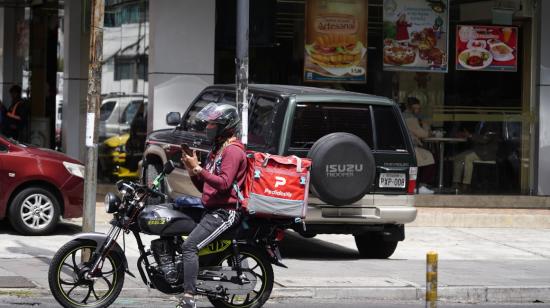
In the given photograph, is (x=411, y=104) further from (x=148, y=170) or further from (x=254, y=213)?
(x=254, y=213)

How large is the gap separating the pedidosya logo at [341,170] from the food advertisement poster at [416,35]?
6249 mm

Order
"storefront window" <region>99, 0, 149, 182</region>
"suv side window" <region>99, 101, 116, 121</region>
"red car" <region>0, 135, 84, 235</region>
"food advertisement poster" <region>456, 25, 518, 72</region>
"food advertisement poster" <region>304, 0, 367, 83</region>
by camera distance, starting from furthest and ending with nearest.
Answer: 1. "suv side window" <region>99, 101, 116, 121</region>
2. "storefront window" <region>99, 0, 149, 182</region>
3. "food advertisement poster" <region>456, 25, 518, 72</region>
4. "food advertisement poster" <region>304, 0, 367, 83</region>
5. "red car" <region>0, 135, 84, 235</region>

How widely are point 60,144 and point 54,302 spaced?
1042cm

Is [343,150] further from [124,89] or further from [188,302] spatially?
[124,89]

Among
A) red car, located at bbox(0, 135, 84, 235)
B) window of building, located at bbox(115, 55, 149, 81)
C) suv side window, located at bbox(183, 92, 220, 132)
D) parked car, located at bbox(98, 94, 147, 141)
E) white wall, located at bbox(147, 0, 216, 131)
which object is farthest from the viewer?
window of building, located at bbox(115, 55, 149, 81)

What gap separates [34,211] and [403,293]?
17.5 feet

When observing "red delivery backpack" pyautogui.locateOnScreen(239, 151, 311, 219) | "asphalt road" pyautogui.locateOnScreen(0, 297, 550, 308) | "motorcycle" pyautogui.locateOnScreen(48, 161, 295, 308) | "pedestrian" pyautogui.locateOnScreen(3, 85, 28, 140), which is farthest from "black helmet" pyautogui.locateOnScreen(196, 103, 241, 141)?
"pedestrian" pyautogui.locateOnScreen(3, 85, 28, 140)

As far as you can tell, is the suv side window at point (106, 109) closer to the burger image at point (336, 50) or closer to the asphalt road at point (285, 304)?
the burger image at point (336, 50)

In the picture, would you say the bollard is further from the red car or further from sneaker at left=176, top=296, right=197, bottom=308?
the red car

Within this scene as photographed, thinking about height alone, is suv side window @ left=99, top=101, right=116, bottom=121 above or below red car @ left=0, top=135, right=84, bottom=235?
above

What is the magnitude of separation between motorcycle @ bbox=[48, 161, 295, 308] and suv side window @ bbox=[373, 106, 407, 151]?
371cm

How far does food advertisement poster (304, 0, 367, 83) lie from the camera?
681 inches

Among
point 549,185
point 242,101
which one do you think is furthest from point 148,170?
point 549,185

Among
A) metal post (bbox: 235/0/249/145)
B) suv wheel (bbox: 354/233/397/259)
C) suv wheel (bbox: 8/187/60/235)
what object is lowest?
suv wheel (bbox: 354/233/397/259)
